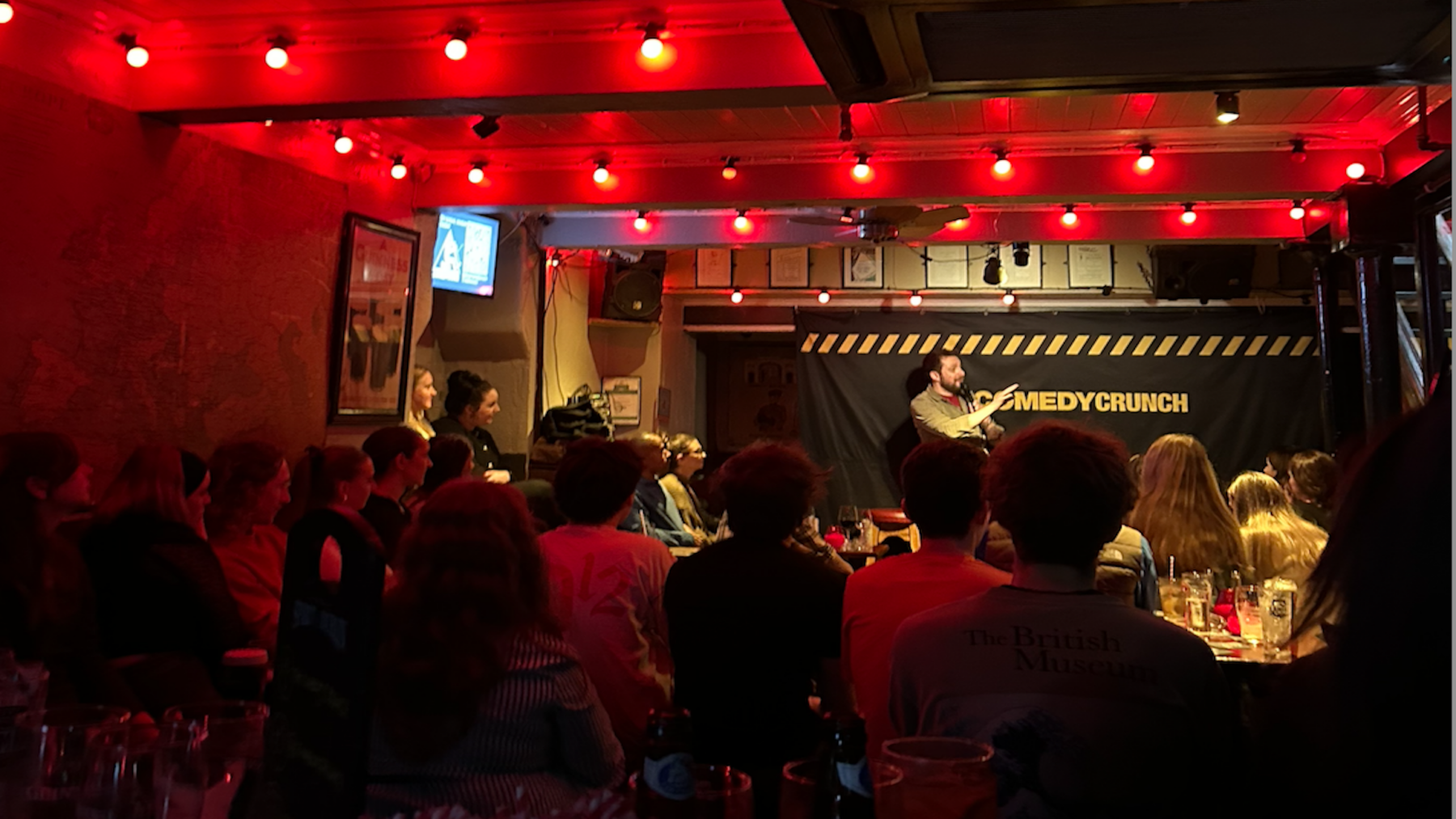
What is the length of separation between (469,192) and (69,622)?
432cm

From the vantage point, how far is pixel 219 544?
3.70 metres

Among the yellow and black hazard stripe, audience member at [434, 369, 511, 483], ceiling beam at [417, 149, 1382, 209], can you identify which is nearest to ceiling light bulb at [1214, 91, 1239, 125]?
ceiling beam at [417, 149, 1382, 209]

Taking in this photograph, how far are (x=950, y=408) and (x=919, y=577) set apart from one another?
740 cm

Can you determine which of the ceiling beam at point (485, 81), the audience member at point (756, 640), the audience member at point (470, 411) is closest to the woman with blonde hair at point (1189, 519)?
the audience member at point (756, 640)

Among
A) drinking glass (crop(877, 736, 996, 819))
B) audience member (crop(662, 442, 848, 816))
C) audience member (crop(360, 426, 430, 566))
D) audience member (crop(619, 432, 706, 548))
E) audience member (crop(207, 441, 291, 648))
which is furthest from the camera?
audience member (crop(619, 432, 706, 548))

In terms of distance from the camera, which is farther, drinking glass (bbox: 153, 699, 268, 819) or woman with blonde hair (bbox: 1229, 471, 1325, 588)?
woman with blonde hair (bbox: 1229, 471, 1325, 588)

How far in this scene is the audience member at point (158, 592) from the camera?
9.40ft

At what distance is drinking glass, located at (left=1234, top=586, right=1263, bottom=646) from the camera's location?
322 centimetres

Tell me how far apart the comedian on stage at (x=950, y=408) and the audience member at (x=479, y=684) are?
774 centimetres

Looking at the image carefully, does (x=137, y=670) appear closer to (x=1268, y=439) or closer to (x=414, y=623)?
(x=414, y=623)

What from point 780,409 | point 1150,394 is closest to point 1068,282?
point 1150,394

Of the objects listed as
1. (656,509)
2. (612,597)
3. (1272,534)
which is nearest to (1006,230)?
(656,509)

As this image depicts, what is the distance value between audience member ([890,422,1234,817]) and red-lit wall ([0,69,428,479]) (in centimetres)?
388

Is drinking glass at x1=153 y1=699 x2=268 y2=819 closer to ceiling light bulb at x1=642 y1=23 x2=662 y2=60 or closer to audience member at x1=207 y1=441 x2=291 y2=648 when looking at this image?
audience member at x1=207 y1=441 x2=291 y2=648
